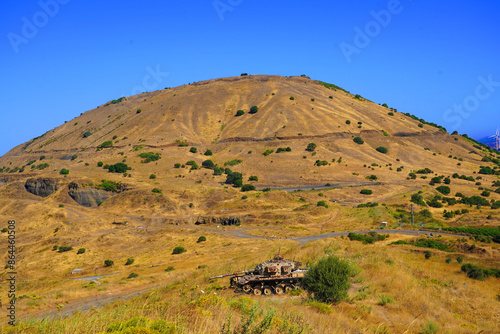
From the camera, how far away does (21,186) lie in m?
83.9

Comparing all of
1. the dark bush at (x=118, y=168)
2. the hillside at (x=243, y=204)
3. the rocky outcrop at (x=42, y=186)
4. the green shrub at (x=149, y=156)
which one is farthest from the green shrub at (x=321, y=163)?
the rocky outcrop at (x=42, y=186)

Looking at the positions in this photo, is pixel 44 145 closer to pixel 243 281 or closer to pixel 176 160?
pixel 176 160

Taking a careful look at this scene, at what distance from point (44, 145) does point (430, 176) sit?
14105 cm

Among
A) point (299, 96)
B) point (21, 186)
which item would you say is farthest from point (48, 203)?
point (299, 96)

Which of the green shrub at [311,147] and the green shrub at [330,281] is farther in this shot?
the green shrub at [311,147]

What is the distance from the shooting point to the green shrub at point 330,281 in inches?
670

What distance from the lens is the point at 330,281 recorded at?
17.2 meters

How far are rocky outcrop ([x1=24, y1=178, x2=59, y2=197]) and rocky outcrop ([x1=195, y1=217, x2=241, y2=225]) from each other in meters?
37.8

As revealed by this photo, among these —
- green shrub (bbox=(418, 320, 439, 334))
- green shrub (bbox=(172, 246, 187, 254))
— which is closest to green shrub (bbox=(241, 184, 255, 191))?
green shrub (bbox=(172, 246, 187, 254))

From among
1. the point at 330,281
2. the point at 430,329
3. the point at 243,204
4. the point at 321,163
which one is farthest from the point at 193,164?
the point at 430,329

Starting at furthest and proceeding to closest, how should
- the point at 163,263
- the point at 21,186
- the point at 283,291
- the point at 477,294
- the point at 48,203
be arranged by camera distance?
the point at 21,186, the point at 48,203, the point at 163,263, the point at 477,294, the point at 283,291

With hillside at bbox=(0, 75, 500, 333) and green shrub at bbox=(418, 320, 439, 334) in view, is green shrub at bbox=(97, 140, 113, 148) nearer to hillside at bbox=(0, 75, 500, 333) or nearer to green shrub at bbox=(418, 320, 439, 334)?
hillside at bbox=(0, 75, 500, 333)

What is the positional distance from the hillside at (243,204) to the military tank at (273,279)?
1.70 metres

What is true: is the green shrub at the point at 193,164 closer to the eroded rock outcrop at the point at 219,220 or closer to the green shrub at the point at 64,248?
the eroded rock outcrop at the point at 219,220
